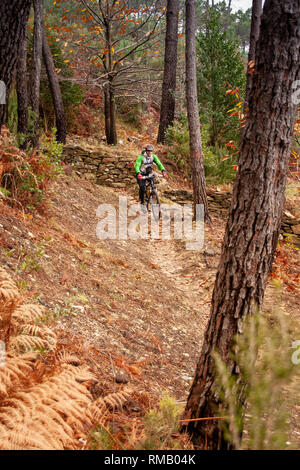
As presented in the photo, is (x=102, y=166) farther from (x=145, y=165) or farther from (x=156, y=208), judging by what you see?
(x=156, y=208)

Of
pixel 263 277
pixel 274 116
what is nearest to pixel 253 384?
pixel 263 277

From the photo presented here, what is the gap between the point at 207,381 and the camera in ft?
7.76

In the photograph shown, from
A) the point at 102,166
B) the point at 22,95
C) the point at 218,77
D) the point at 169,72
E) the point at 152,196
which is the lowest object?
the point at 152,196

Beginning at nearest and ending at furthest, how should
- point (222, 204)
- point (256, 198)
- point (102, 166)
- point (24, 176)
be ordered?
point (256, 198), point (24, 176), point (222, 204), point (102, 166)

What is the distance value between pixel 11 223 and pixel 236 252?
12.0ft

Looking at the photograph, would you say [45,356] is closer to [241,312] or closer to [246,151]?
[241,312]

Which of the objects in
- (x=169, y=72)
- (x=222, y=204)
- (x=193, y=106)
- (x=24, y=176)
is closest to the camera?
(x=24, y=176)

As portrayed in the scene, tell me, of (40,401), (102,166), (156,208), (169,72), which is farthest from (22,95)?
(169,72)

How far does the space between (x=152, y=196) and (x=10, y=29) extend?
7217 mm

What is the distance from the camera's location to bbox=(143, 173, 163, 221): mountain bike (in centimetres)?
1020

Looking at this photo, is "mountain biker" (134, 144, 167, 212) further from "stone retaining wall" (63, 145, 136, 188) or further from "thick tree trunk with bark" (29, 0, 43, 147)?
"thick tree trunk with bark" (29, 0, 43, 147)

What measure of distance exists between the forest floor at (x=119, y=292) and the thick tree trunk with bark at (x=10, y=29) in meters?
2.04

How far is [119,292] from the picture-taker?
5.25 m

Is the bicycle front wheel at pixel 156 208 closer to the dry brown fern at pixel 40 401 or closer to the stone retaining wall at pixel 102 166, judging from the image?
the stone retaining wall at pixel 102 166
